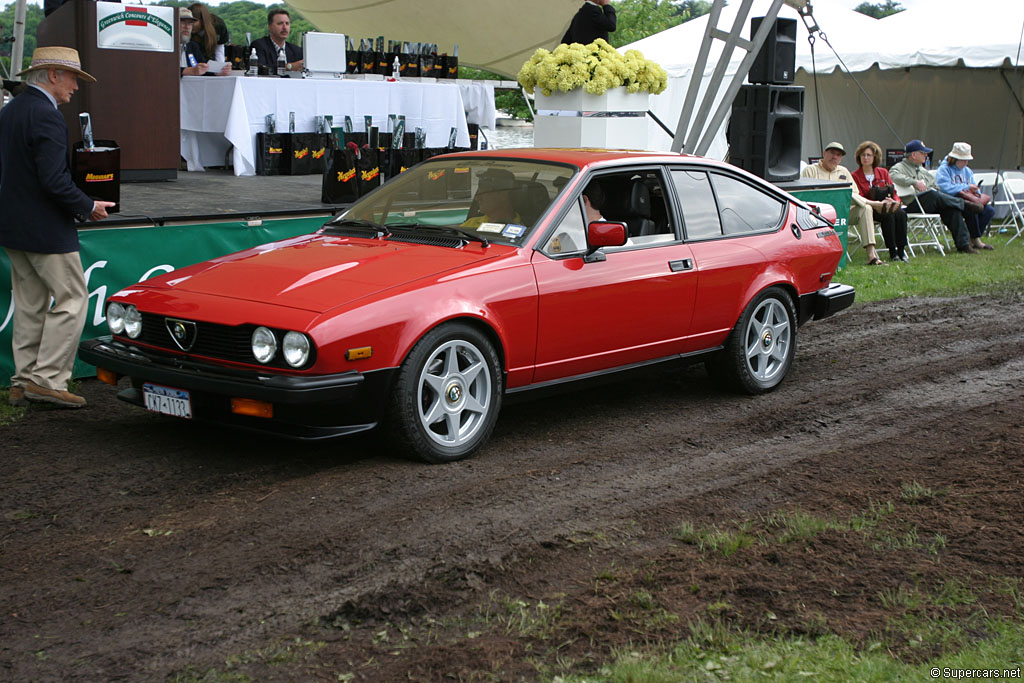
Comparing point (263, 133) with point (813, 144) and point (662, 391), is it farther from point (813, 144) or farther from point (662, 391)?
point (813, 144)

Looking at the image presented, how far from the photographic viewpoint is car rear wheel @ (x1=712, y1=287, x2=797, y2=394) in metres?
7.15

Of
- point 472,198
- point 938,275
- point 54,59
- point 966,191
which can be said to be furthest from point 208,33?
point 966,191

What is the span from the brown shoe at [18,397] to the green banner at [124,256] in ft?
1.75

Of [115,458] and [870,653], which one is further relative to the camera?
[115,458]

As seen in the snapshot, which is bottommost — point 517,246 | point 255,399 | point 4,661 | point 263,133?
point 4,661

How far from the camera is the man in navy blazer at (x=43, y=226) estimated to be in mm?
6254

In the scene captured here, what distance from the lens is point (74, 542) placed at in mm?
4492

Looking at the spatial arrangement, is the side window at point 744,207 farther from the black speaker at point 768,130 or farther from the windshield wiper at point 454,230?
the black speaker at point 768,130

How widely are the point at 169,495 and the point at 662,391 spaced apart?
3.49 m

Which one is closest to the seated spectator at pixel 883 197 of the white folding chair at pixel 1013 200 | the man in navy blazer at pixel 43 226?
the white folding chair at pixel 1013 200

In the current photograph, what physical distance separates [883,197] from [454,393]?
998 cm

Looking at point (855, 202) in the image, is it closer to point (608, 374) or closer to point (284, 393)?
point (608, 374)

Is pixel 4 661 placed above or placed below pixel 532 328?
below

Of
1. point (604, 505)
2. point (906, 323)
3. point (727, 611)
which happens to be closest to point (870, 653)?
point (727, 611)
